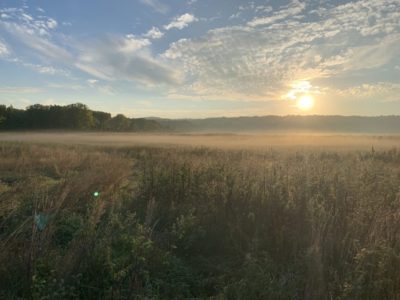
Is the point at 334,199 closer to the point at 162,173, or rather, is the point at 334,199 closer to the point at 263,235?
the point at 263,235

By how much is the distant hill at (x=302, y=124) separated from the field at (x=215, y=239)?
136 m

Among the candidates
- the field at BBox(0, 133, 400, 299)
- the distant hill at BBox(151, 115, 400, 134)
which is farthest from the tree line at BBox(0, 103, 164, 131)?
the field at BBox(0, 133, 400, 299)

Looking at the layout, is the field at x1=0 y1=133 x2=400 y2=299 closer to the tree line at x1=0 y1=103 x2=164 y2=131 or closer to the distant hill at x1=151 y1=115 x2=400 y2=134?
the tree line at x1=0 y1=103 x2=164 y2=131

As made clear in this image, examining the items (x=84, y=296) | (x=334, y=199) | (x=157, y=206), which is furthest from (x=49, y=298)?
(x=334, y=199)

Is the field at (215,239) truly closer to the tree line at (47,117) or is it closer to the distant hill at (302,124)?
the tree line at (47,117)

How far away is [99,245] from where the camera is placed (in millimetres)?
4504

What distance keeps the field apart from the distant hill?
135983 mm

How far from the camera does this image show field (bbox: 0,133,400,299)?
4.14 m

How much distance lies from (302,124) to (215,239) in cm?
17492

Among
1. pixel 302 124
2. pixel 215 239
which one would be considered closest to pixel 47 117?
pixel 215 239

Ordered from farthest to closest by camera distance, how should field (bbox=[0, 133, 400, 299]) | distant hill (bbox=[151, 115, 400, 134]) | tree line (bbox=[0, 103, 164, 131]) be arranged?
distant hill (bbox=[151, 115, 400, 134])
tree line (bbox=[0, 103, 164, 131])
field (bbox=[0, 133, 400, 299])

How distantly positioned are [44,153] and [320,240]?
1698 cm

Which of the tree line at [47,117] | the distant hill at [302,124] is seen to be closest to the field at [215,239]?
the tree line at [47,117]

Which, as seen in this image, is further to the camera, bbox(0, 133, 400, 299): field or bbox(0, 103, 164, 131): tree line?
bbox(0, 103, 164, 131): tree line
